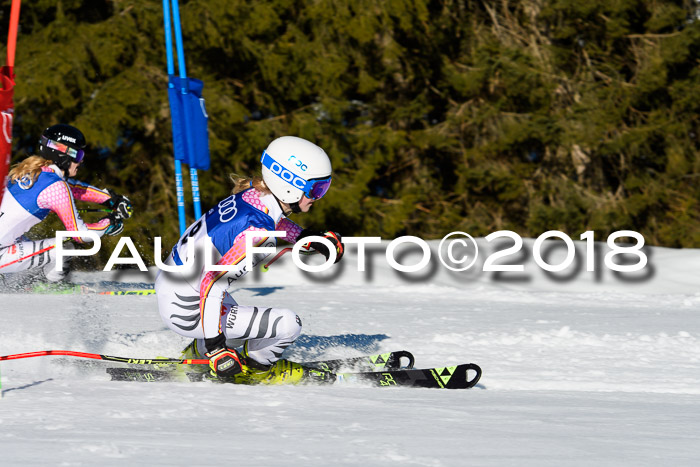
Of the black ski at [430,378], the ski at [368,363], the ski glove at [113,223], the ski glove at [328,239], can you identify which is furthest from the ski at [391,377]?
the ski glove at [113,223]

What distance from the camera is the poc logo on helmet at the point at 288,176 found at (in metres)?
4.02

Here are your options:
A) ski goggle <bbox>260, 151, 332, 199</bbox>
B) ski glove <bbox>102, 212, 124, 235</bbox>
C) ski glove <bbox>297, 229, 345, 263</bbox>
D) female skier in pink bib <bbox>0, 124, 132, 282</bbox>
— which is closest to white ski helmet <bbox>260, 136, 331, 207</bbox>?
ski goggle <bbox>260, 151, 332, 199</bbox>

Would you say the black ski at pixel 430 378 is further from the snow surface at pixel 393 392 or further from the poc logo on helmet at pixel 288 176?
the poc logo on helmet at pixel 288 176

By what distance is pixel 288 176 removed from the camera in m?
4.02

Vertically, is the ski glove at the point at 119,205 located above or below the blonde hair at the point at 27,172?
below

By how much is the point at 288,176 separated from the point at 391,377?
1.15 metres

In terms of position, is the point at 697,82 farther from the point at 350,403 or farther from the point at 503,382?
the point at 350,403

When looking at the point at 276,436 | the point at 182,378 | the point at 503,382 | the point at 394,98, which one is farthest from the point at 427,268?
the point at 394,98

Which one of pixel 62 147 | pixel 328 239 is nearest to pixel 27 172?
pixel 62 147

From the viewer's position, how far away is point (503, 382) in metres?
4.59

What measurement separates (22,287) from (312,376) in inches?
169

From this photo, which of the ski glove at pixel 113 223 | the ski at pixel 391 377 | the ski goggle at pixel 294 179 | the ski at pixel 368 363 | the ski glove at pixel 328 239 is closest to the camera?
the ski goggle at pixel 294 179

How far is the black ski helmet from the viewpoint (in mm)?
6848

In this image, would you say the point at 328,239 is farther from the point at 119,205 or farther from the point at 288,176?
the point at 119,205
